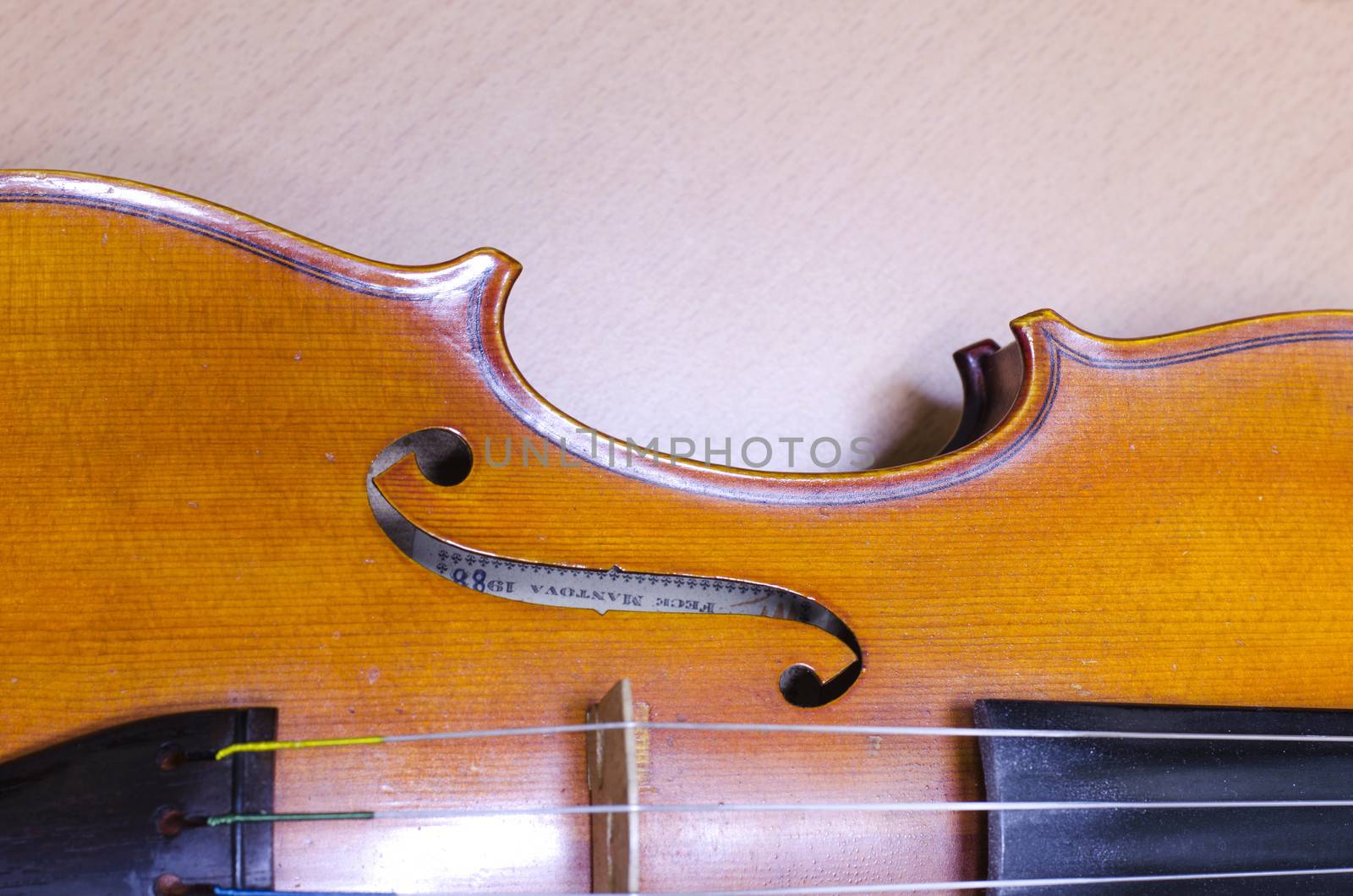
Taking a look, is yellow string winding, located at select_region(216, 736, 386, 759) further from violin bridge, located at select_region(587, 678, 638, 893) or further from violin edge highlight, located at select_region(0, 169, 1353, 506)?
violin edge highlight, located at select_region(0, 169, 1353, 506)

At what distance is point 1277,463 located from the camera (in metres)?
0.95

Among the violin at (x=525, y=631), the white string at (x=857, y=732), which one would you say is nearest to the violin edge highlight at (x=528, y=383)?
the violin at (x=525, y=631)

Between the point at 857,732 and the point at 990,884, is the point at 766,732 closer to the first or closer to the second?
the point at 857,732

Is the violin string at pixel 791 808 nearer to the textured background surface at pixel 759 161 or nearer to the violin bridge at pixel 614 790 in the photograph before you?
the violin bridge at pixel 614 790

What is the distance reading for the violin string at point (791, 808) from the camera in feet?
2.30

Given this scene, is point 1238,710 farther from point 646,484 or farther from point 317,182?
point 317,182

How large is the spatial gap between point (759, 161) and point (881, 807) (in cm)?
74

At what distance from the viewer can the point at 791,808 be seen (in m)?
0.78

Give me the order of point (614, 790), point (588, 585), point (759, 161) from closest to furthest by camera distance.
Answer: point (614, 790)
point (588, 585)
point (759, 161)

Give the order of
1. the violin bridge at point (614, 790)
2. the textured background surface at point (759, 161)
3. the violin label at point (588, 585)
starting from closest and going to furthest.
Result: the violin bridge at point (614, 790), the violin label at point (588, 585), the textured background surface at point (759, 161)

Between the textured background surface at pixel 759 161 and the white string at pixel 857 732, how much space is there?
426 mm

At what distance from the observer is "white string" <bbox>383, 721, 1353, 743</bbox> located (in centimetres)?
74

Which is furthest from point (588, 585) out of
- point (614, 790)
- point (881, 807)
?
point (881, 807)

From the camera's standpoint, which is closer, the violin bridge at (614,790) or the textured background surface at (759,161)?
the violin bridge at (614,790)
